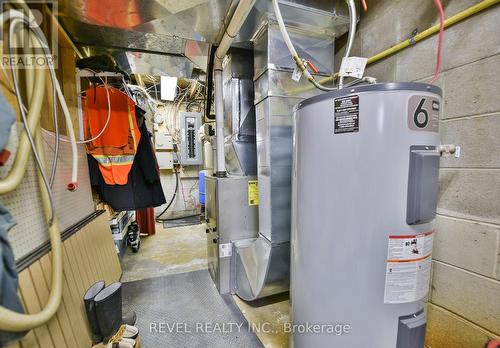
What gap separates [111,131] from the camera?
1686 mm

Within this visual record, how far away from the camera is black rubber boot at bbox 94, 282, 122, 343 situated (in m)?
1.21

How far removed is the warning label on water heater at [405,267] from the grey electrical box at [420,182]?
83mm

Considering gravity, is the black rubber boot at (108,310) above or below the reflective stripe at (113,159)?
below

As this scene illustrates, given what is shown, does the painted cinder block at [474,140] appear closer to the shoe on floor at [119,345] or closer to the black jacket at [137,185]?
the shoe on floor at [119,345]

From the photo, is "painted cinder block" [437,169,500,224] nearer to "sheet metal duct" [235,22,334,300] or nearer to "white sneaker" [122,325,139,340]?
"sheet metal duct" [235,22,334,300]

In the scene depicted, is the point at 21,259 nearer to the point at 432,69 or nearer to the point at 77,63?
the point at 77,63

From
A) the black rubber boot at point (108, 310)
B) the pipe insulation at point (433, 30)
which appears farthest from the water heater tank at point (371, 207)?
the black rubber boot at point (108, 310)

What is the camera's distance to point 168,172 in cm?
453

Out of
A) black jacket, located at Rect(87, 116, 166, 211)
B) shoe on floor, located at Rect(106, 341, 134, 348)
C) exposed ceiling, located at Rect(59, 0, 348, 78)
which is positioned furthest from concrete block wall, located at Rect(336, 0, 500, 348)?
black jacket, located at Rect(87, 116, 166, 211)

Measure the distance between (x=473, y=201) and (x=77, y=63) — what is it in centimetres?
273

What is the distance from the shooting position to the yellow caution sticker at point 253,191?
1.95 m

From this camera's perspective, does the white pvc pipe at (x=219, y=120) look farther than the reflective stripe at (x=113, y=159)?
Yes

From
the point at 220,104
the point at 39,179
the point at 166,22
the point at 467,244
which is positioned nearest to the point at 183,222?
the point at 220,104

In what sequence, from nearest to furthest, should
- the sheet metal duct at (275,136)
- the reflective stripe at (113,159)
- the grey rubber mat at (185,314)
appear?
1. the grey rubber mat at (185,314)
2. the sheet metal duct at (275,136)
3. the reflective stripe at (113,159)
